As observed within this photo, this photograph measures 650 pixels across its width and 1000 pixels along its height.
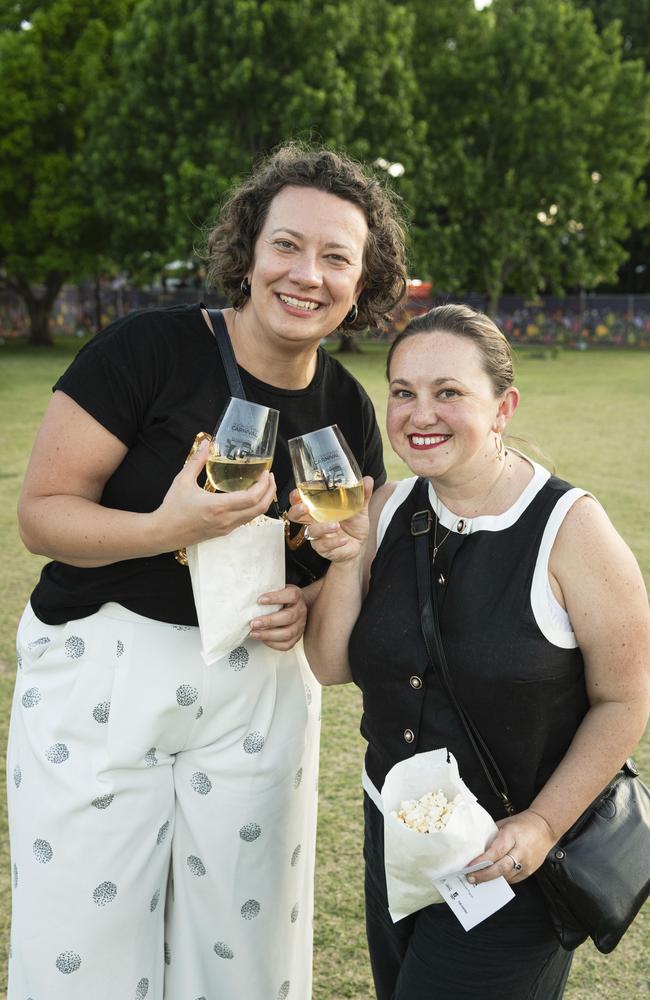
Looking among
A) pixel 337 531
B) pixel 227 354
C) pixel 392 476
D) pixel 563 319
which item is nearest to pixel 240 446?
pixel 337 531

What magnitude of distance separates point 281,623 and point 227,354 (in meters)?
0.73

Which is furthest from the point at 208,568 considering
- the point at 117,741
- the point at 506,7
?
the point at 506,7

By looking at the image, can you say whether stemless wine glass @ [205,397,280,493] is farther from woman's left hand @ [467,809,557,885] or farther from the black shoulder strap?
woman's left hand @ [467,809,557,885]

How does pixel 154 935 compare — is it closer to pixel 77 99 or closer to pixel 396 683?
pixel 396 683

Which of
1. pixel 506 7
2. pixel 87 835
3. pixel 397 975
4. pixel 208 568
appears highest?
pixel 506 7

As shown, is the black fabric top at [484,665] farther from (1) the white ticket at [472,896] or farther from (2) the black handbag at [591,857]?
(1) the white ticket at [472,896]

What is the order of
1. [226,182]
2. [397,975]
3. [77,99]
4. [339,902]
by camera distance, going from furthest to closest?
1. [77,99]
2. [226,182]
3. [339,902]
4. [397,975]

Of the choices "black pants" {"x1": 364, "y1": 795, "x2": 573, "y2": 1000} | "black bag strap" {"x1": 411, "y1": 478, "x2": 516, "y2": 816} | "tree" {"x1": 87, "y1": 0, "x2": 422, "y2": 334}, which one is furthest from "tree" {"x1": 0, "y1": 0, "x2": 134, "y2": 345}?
"black pants" {"x1": 364, "y1": 795, "x2": 573, "y2": 1000}

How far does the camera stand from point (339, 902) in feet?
12.2

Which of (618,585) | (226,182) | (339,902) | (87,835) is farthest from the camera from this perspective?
(226,182)

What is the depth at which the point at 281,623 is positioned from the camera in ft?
7.80

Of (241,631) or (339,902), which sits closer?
(241,631)

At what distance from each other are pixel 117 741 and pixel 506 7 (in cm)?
3884

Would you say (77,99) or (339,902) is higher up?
(77,99)
